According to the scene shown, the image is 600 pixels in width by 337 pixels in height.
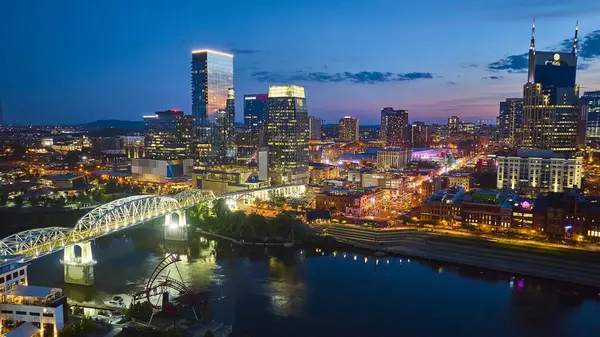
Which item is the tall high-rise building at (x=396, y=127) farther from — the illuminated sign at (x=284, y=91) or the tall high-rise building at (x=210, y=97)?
the illuminated sign at (x=284, y=91)

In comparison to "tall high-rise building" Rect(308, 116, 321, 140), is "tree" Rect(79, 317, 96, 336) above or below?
below

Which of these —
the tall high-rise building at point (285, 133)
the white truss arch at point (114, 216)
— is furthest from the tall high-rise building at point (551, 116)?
the white truss arch at point (114, 216)

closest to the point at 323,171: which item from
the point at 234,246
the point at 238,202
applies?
the point at 238,202

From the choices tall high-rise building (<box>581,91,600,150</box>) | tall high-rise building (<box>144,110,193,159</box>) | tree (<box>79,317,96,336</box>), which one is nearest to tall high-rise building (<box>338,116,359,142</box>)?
tall high-rise building (<box>581,91,600,150</box>)

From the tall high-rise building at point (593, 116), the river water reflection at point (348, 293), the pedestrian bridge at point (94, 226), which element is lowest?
the river water reflection at point (348, 293)

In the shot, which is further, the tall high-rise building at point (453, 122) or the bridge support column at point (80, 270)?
the tall high-rise building at point (453, 122)

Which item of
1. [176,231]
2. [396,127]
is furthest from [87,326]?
[396,127]

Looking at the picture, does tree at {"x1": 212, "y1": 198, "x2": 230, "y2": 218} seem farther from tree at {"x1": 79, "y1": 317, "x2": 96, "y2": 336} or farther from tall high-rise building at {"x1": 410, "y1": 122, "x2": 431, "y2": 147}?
tall high-rise building at {"x1": 410, "y1": 122, "x2": 431, "y2": 147}
